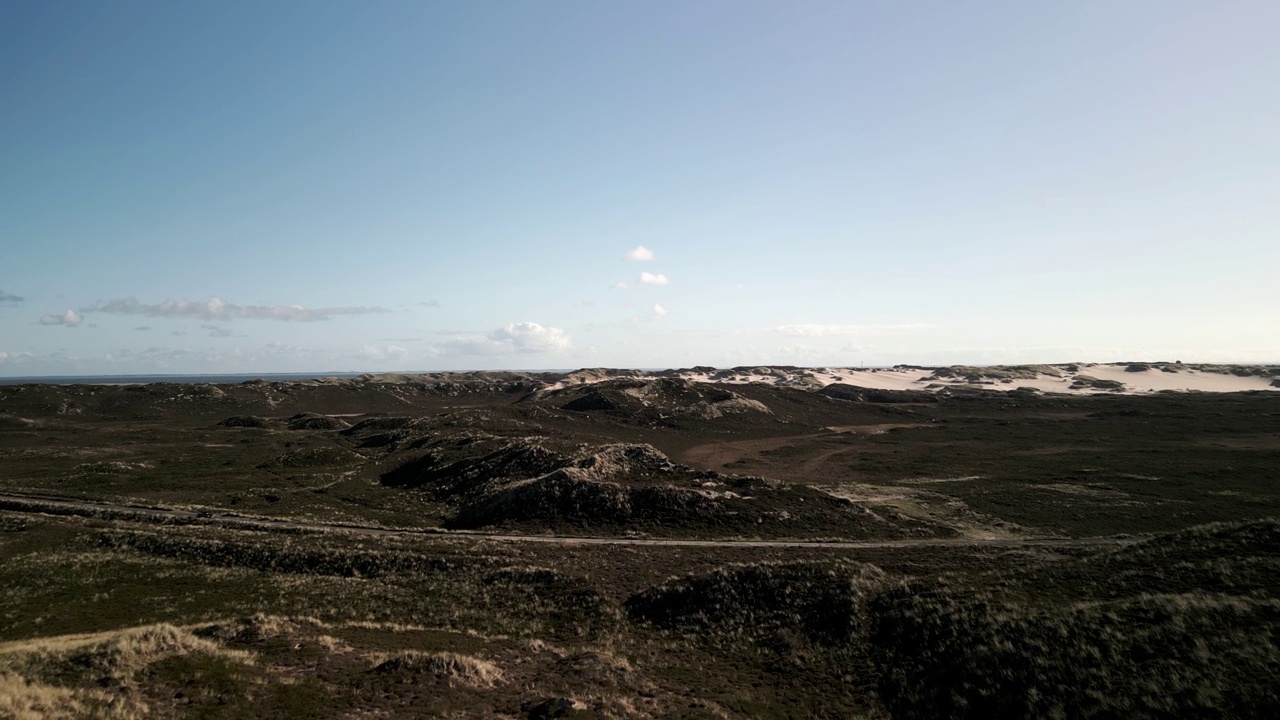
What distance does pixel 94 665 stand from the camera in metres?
20.5

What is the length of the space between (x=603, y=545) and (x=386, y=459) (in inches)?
1923

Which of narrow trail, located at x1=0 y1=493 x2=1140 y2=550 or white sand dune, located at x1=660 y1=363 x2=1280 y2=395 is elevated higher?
white sand dune, located at x1=660 y1=363 x2=1280 y2=395

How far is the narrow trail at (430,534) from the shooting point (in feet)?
133

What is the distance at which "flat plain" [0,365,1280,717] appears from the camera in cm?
1966

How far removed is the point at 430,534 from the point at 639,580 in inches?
795

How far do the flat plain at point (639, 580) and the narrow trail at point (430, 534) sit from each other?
16.1 inches

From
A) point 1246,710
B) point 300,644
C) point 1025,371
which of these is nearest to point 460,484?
point 300,644

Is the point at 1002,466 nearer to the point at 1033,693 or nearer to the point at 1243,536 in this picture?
the point at 1243,536

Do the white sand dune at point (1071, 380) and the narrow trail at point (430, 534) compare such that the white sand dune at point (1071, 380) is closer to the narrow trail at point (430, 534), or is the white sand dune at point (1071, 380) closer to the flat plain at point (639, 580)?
the flat plain at point (639, 580)

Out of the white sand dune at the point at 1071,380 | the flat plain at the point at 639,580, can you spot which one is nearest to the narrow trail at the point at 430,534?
the flat plain at the point at 639,580

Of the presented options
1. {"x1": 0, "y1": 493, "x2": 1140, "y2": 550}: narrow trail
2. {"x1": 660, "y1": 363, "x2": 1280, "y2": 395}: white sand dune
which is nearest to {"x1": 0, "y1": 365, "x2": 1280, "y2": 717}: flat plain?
{"x1": 0, "y1": 493, "x2": 1140, "y2": 550}: narrow trail

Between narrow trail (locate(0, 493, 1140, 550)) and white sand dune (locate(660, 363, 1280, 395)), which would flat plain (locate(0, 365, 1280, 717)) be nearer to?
narrow trail (locate(0, 493, 1140, 550))

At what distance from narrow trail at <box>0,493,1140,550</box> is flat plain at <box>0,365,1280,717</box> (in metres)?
0.41

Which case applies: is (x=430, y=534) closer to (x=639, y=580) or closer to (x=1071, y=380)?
(x=639, y=580)
